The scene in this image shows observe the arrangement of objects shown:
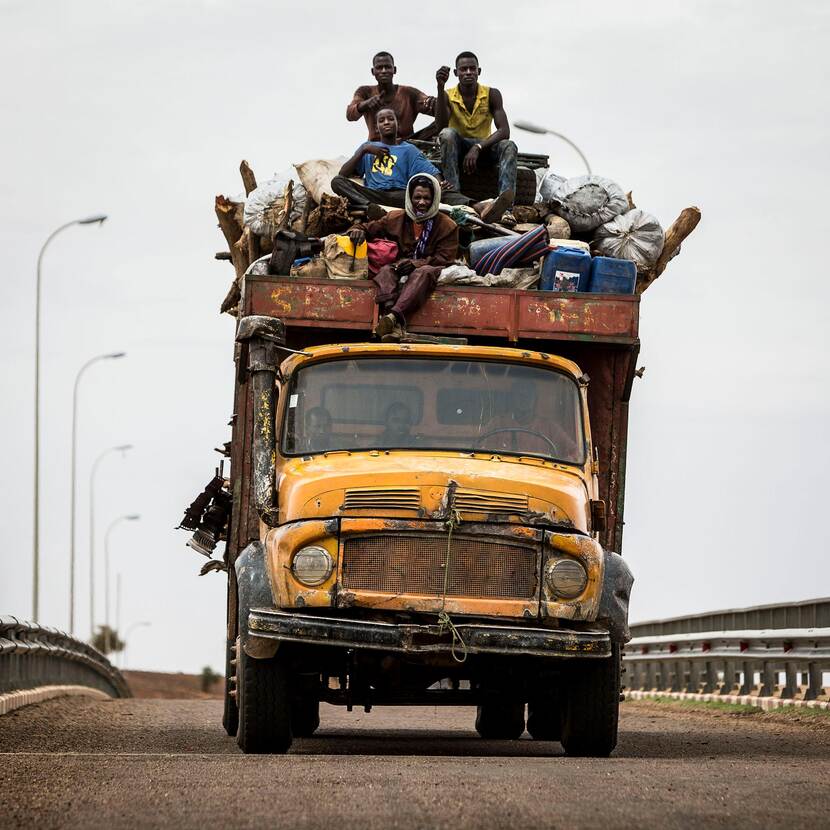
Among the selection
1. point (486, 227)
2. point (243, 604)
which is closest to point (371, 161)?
point (486, 227)

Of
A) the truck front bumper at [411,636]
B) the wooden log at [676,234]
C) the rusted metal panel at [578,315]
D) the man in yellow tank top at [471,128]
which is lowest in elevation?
the truck front bumper at [411,636]

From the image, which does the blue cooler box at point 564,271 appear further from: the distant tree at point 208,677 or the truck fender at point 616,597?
the distant tree at point 208,677

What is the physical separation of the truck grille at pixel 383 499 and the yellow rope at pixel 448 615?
0.24 meters

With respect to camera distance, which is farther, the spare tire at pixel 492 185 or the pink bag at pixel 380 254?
the spare tire at pixel 492 185

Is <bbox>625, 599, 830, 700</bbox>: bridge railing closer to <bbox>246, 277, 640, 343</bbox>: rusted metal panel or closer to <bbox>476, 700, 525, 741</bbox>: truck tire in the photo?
<bbox>476, 700, 525, 741</bbox>: truck tire

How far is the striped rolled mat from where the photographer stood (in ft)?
43.1

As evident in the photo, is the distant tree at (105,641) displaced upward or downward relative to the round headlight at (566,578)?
downward

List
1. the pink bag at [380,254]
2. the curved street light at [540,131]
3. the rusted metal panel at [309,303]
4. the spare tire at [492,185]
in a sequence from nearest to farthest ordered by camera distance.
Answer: the rusted metal panel at [309,303]
the pink bag at [380,254]
the spare tire at [492,185]
the curved street light at [540,131]

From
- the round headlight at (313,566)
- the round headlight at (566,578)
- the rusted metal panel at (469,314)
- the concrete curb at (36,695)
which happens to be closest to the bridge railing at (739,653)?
the rusted metal panel at (469,314)

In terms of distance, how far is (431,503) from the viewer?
36.4 ft

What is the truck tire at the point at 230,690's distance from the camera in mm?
13486

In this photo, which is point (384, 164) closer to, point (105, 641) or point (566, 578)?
point (566, 578)

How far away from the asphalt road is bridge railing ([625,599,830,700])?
137 inches

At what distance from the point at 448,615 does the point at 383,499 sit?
0.79m
